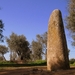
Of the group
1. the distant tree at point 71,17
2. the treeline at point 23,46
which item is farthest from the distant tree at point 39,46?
the distant tree at point 71,17

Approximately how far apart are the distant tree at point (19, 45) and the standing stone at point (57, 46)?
49983 millimetres

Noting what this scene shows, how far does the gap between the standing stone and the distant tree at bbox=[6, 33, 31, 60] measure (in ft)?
164

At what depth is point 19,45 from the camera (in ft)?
217

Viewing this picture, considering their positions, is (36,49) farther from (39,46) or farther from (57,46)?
(57,46)

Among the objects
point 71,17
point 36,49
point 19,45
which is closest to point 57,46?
point 71,17

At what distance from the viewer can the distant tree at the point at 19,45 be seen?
6619 centimetres

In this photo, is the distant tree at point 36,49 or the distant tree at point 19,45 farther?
the distant tree at point 36,49

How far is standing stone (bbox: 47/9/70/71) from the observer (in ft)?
50.8

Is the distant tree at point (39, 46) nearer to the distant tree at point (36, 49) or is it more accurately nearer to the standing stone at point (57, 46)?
the distant tree at point (36, 49)

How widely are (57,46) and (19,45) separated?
50953 mm

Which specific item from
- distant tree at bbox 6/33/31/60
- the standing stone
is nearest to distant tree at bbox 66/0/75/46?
the standing stone

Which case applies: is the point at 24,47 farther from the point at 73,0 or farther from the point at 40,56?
the point at 73,0

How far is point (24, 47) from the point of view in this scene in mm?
66938

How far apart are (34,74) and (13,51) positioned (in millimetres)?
55700
